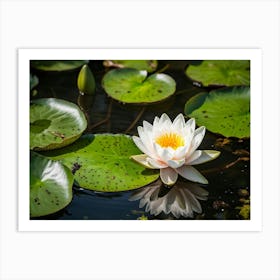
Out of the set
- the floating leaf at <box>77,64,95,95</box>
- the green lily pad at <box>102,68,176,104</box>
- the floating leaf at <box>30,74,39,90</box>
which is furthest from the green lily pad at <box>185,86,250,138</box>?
the floating leaf at <box>30,74,39,90</box>

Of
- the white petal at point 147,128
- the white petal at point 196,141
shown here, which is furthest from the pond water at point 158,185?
the white petal at point 147,128

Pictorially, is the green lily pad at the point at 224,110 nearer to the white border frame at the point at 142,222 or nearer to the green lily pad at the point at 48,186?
the white border frame at the point at 142,222

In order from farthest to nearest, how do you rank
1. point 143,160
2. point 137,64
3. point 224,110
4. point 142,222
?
1. point 137,64
2. point 224,110
3. point 143,160
4. point 142,222

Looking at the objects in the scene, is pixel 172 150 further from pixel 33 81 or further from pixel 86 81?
pixel 33 81

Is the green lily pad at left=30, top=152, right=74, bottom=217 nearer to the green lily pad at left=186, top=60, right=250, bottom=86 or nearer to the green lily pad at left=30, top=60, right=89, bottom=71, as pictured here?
the green lily pad at left=30, top=60, right=89, bottom=71

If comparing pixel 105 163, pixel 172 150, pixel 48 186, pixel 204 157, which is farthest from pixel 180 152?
pixel 48 186

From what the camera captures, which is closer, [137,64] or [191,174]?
[191,174]

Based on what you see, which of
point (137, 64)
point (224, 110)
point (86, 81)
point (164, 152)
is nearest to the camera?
point (164, 152)

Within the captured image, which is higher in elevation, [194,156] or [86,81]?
[86,81]
